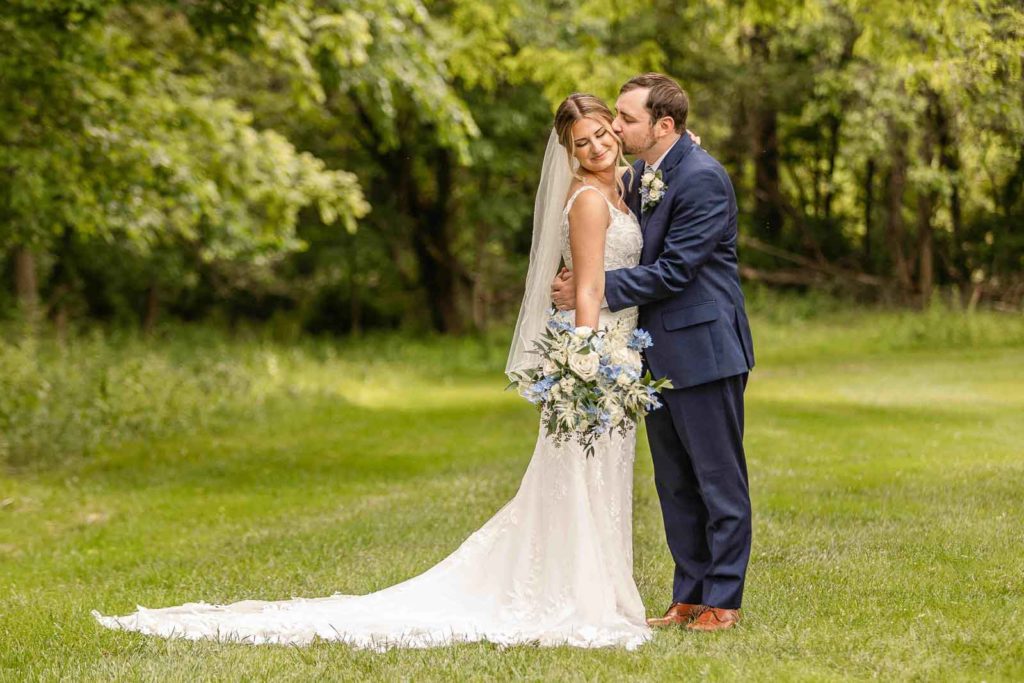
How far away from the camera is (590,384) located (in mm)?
4992

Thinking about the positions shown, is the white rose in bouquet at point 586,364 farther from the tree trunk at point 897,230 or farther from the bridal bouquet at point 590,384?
the tree trunk at point 897,230

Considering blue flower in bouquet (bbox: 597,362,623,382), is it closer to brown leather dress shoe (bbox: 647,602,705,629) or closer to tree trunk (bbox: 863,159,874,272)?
brown leather dress shoe (bbox: 647,602,705,629)

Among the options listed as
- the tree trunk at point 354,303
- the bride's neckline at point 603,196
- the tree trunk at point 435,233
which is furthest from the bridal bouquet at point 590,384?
the tree trunk at point 354,303

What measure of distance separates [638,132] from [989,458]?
5.61 meters

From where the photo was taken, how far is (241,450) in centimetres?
1280

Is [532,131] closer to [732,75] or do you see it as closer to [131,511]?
[732,75]

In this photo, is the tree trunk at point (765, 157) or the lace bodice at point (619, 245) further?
the tree trunk at point (765, 157)

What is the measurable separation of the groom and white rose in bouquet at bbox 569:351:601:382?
30cm

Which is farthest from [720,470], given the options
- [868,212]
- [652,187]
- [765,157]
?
[765,157]

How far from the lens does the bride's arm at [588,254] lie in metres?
5.16

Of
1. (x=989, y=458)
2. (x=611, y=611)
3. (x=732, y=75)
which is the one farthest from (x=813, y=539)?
(x=732, y=75)

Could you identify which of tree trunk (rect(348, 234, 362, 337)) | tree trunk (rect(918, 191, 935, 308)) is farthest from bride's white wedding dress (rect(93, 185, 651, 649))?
tree trunk (rect(348, 234, 362, 337))

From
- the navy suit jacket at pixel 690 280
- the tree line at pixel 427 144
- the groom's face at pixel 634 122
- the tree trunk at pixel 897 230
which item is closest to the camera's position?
the navy suit jacket at pixel 690 280

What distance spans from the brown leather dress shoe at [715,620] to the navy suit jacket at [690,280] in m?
0.96
